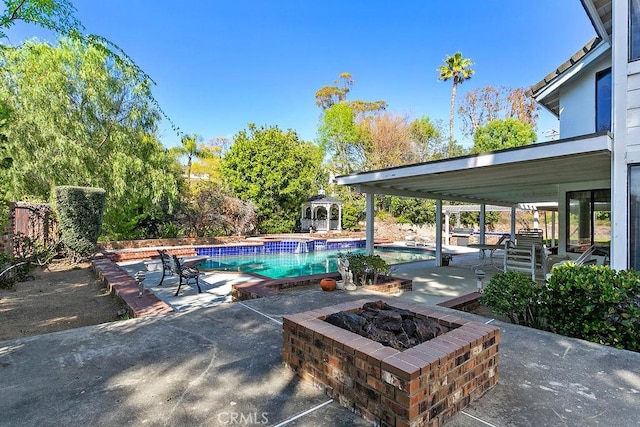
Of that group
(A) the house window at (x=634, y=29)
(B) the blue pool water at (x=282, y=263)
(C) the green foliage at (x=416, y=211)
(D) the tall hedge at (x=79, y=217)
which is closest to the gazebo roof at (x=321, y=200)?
(C) the green foliage at (x=416, y=211)

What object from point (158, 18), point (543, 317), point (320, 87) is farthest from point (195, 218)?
point (320, 87)

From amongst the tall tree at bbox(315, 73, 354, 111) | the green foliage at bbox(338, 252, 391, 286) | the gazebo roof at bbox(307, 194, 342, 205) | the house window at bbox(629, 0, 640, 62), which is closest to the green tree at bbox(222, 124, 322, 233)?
the gazebo roof at bbox(307, 194, 342, 205)

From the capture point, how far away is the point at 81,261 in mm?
10664

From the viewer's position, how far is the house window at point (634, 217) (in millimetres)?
4570

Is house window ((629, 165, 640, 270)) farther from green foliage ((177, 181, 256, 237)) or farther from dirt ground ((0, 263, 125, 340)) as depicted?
green foliage ((177, 181, 256, 237))

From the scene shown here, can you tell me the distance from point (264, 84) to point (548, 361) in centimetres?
2769

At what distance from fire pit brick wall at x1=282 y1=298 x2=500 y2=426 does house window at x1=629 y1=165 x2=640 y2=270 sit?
3464 millimetres

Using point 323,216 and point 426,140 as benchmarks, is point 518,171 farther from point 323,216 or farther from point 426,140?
point 426,140

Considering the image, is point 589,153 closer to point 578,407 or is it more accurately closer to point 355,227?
point 578,407

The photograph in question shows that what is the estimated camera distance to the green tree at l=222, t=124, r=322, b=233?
22.8 metres

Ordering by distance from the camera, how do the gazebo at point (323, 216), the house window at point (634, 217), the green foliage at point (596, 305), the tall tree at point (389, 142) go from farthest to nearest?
1. the tall tree at point (389, 142)
2. the gazebo at point (323, 216)
3. the house window at point (634, 217)
4. the green foliage at point (596, 305)

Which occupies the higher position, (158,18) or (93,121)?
(158,18)

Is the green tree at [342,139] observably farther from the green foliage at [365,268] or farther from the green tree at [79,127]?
the green foliage at [365,268]

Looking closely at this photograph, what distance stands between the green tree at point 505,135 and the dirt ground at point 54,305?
2805 centimetres
